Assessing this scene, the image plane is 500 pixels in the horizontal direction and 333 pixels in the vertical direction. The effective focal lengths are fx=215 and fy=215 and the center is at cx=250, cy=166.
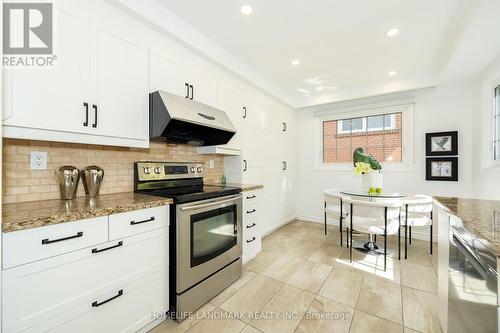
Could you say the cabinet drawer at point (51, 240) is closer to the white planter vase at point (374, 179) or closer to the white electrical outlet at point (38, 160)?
the white electrical outlet at point (38, 160)

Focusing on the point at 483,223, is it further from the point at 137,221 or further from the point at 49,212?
the point at 49,212

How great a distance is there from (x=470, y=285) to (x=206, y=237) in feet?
5.35

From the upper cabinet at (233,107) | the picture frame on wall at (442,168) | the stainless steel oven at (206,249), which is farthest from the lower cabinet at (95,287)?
the picture frame on wall at (442,168)

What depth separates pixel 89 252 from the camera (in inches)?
47.6

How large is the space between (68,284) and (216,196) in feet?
3.63

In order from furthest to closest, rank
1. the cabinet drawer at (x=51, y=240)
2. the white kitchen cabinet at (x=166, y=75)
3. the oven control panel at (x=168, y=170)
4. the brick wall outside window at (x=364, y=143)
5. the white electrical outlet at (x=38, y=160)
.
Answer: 1. the brick wall outside window at (x=364, y=143)
2. the oven control panel at (x=168, y=170)
3. the white kitchen cabinet at (x=166, y=75)
4. the white electrical outlet at (x=38, y=160)
5. the cabinet drawer at (x=51, y=240)

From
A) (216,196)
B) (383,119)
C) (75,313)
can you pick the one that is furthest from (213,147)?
(383,119)

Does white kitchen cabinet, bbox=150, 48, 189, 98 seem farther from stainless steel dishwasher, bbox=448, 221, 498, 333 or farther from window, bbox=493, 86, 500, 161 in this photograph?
window, bbox=493, 86, 500, 161

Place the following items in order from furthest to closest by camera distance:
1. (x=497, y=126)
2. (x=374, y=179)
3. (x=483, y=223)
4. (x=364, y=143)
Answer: (x=364, y=143), (x=374, y=179), (x=497, y=126), (x=483, y=223)

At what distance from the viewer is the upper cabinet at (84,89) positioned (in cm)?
124

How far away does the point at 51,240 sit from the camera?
1064mm

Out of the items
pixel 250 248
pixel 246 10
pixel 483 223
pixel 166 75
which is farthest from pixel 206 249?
pixel 246 10

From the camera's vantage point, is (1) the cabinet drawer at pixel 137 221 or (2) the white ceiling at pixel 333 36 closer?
(1) the cabinet drawer at pixel 137 221

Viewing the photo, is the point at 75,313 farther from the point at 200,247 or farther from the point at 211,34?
the point at 211,34
